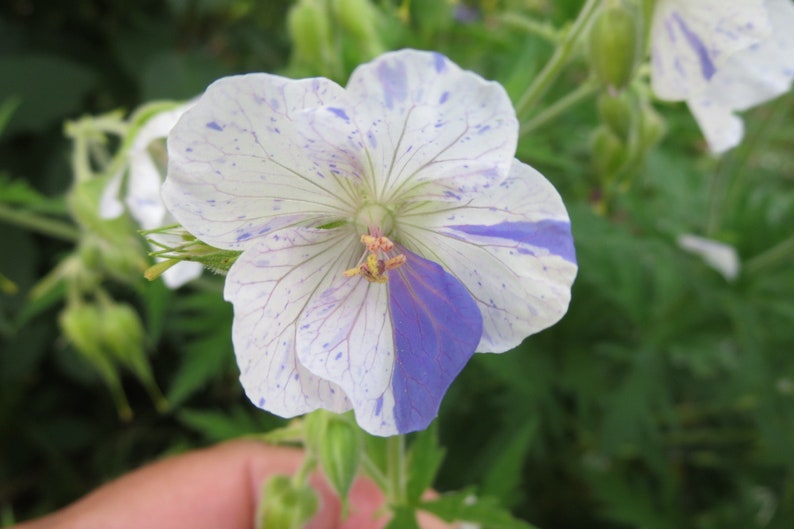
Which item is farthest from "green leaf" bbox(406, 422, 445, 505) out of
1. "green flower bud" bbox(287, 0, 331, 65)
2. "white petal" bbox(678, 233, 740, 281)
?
"white petal" bbox(678, 233, 740, 281)

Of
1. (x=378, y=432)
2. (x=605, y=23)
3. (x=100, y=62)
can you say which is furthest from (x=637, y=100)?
(x=100, y=62)

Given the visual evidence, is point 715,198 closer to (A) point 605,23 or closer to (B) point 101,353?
(A) point 605,23

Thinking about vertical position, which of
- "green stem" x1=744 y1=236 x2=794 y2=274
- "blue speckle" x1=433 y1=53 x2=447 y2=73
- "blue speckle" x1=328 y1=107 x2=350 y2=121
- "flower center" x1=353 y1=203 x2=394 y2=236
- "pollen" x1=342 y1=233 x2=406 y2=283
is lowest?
"green stem" x1=744 y1=236 x2=794 y2=274

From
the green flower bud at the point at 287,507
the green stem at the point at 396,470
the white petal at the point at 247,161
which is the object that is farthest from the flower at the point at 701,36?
the green flower bud at the point at 287,507

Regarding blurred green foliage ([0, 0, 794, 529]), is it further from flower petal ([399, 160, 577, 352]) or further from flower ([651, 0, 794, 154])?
flower petal ([399, 160, 577, 352])

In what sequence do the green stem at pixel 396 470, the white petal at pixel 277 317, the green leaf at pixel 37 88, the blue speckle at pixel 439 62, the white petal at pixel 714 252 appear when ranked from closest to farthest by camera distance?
the blue speckle at pixel 439 62 → the white petal at pixel 277 317 → the green stem at pixel 396 470 → the white petal at pixel 714 252 → the green leaf at pixel 37 88

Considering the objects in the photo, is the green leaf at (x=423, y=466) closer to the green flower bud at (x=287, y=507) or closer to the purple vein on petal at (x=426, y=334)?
the green flower bud at (x=287, y=507)
